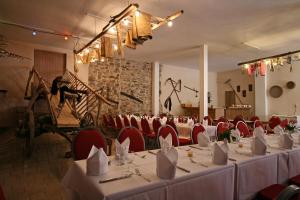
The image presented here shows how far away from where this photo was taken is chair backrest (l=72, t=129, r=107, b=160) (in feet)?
8.55

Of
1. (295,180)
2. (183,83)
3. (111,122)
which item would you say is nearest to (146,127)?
(111,122)

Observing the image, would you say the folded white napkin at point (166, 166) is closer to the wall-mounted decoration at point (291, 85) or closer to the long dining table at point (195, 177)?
the long dining table at point (195, 177)

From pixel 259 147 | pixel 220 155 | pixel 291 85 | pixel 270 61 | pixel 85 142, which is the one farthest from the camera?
pixel 291 85

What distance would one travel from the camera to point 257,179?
2.20 meters

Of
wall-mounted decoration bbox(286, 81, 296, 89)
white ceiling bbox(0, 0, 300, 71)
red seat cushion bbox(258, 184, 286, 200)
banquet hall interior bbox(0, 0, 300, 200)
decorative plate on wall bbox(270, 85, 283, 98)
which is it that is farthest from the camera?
decorative plate on wall bbox(270, 85, 283, 98)

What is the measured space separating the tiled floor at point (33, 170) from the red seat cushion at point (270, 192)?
245 cm

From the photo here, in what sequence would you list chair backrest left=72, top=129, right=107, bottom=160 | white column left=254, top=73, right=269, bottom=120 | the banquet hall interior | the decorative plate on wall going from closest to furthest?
the banquet hall interior → chair backrest left=72, top=129, right=107, bottom=160 → the decorative plate on wall → white column left=254, top=73, right=269, bottom=120

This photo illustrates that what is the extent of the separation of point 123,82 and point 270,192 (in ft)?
25.8

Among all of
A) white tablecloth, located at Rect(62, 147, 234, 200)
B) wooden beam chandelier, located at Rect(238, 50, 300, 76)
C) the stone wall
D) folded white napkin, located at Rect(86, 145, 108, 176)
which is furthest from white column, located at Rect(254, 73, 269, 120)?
folded white napkin, located at Rect(86, 145, 108, 176)

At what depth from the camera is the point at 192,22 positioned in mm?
5234

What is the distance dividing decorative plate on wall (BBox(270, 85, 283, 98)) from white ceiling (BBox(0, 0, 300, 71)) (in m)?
2.32

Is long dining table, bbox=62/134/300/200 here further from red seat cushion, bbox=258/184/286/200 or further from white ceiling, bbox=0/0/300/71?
white ceiling, bbox=0/0/300/71

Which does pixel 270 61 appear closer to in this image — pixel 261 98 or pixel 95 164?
pixel 261 98

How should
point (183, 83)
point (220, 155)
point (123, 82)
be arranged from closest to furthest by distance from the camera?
point (220, 155) < point (123, 82) < point (183, 83)
